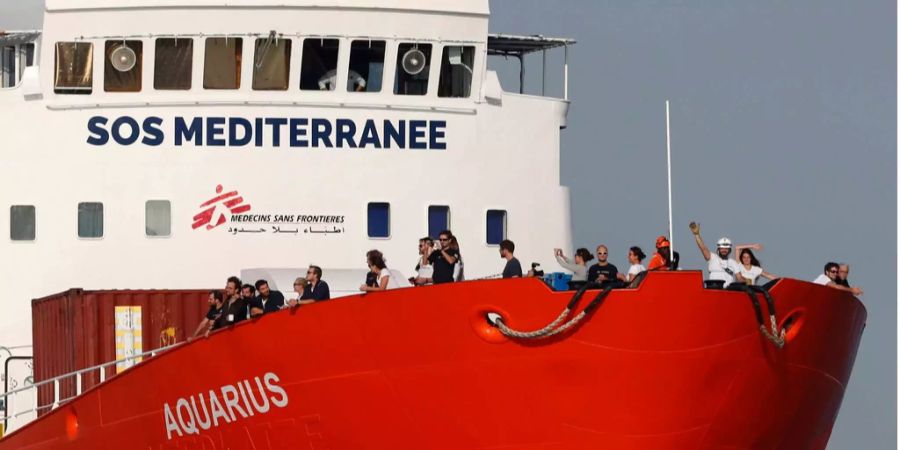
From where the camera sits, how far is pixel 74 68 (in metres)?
26.7

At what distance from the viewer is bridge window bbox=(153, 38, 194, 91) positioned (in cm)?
2634

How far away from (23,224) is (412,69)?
18.1 ft

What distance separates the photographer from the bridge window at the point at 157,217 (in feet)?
85.9

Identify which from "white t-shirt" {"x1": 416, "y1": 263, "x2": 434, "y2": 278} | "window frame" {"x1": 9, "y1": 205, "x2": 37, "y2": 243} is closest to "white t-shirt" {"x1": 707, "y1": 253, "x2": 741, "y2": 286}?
"white t-shirt" {"x1": 416, "y1": 263, "x2": 434, "y2": 278}

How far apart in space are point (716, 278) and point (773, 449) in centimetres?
182

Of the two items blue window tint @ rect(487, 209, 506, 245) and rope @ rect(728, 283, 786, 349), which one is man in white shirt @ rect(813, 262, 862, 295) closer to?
rope @ rect(728, 283, 786, 349)

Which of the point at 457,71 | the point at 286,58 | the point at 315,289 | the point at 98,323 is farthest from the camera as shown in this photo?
the point at 457,71

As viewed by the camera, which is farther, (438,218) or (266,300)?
(438,218)

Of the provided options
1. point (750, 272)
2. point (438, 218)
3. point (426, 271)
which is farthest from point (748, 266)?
point (438, 218)

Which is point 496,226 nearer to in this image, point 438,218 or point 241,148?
point 438,218

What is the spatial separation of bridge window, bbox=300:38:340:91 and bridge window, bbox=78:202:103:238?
124 inches

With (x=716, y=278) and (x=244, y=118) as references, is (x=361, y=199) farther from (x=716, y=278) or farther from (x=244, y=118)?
(x=716, y=278)

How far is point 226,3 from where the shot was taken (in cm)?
2627

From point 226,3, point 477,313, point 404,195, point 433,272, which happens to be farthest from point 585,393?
point 226,3
